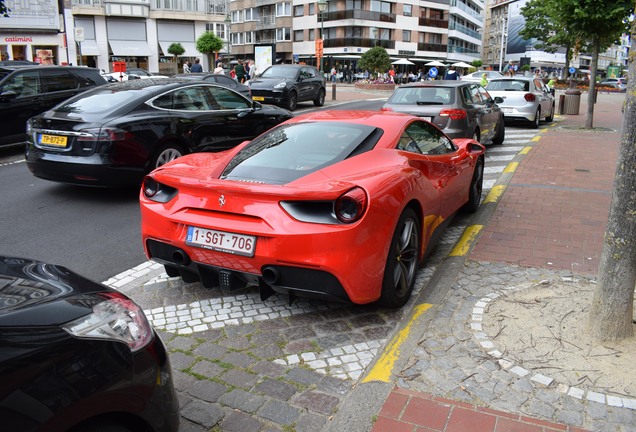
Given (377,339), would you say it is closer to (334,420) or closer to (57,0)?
(334,420)

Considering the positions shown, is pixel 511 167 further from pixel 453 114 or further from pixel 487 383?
pixel 487 383

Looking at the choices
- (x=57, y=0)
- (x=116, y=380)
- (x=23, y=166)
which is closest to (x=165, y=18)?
(x=57, y=0)

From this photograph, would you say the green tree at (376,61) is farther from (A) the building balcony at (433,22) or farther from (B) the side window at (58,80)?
(B) the side window at (58,80)

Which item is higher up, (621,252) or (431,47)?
(431,47)

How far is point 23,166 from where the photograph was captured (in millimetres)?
9852

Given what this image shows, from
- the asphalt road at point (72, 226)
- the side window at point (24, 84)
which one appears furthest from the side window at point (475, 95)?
the side window at point (24, 84)

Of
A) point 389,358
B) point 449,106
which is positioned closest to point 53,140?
point 389,358

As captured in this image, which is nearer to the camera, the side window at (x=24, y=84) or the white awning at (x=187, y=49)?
the side window at (x=24, y=84)

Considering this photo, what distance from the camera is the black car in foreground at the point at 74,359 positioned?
1636mm

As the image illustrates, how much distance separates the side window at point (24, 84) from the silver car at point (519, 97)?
39.2 feet

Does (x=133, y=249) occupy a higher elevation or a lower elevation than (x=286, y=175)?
lower

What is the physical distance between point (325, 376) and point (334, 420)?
44 centimetres

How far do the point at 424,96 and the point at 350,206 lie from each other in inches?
300

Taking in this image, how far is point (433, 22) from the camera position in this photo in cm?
8094
